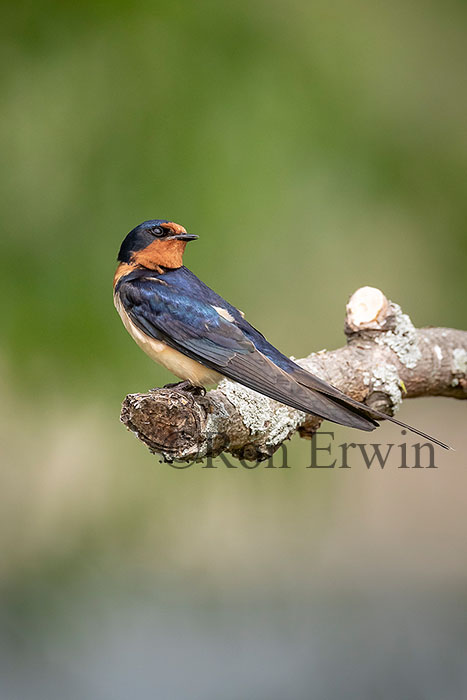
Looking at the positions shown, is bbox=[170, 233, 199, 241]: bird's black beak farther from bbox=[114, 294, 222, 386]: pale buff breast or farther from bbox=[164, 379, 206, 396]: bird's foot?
bbox=[164, 379, 206, 396]: bird's foot

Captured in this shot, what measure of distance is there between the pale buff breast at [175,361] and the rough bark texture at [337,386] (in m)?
0.04

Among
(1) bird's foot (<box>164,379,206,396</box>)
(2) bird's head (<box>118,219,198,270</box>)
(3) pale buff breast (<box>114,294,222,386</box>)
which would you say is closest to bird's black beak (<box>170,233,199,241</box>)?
(2) bird's head (<box>118,219,198,270</box>)

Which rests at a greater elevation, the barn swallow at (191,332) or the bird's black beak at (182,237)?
the bird's black beak at (182,237)

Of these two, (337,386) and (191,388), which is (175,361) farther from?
(337,386)

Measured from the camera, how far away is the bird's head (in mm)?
1564

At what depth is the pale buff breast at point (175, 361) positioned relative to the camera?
1.45m

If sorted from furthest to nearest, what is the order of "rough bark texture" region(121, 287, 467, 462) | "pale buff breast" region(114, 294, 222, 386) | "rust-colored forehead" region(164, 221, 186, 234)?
"rust-colored forehead" region(164, 221, 186, 234) < "pale buff breast" region(114, 294, 222, 386) < "rough bark texture" region(121, 287, 467, 462)

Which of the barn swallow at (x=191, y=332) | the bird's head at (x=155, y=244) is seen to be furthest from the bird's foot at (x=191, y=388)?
the bird's head at (x=155, y=244)

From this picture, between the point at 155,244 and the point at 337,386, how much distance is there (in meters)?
0.48

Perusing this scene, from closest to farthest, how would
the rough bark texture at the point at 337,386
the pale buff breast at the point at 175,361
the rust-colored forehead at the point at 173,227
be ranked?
1. the rough bark texture at the point at 337,386
2. the pale buff breast at the point at 175,361
3. the rust-colored forehead at the point at 173,227

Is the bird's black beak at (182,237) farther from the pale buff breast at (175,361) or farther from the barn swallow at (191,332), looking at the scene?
the pale buff breast at (175,361)
